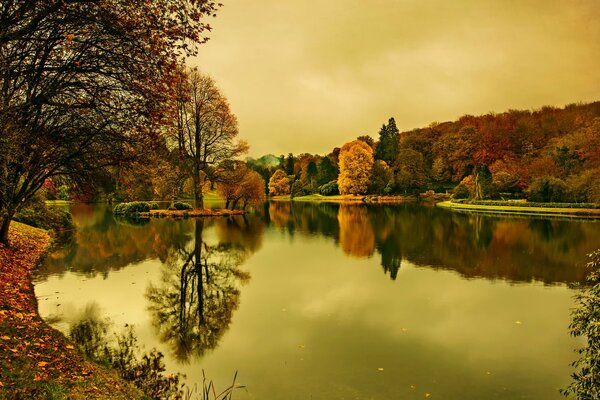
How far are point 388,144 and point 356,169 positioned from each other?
16.4 meters

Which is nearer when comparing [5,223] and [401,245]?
[5,223]

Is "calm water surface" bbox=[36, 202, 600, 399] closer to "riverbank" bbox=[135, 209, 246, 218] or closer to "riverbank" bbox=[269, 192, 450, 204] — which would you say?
"riverbank" bbox=[135, 209, 246, 218]

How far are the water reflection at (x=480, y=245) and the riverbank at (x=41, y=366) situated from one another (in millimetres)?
11208

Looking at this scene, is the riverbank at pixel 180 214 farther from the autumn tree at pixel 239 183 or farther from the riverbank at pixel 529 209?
the riverbank at pixel 529 209

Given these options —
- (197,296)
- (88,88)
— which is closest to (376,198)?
(197,296)

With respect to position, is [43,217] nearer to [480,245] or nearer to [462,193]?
[480,245]

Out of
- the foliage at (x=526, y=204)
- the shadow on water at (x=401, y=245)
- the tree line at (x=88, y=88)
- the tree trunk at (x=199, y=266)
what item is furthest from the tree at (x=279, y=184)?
the tree line at (x=88, y=88)

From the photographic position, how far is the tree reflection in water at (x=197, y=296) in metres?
8.84

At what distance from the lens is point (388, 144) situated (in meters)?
90.4

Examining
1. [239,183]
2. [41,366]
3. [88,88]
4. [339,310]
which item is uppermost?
[88,88]

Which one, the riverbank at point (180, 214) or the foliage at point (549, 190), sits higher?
the foliage at point (549, 190)

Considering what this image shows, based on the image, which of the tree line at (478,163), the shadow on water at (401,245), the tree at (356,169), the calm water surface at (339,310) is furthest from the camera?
the tree at (356,169)

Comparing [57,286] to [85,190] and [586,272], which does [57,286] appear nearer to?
[85,190]

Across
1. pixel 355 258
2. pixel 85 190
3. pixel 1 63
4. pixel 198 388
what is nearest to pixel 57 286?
pixel 85 190
